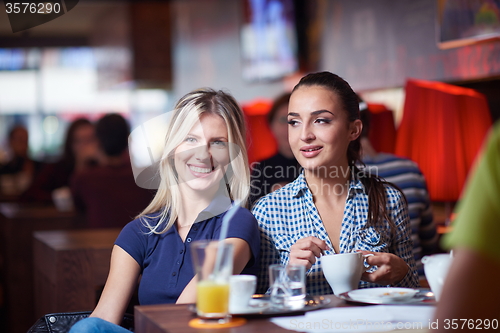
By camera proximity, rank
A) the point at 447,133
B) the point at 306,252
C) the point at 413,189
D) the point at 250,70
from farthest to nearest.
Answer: the point at 250,70
the point at 447,133
the point at 413,189
the point at 306,252

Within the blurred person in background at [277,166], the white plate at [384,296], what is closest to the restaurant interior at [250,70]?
the blurred person in background at [277,166]

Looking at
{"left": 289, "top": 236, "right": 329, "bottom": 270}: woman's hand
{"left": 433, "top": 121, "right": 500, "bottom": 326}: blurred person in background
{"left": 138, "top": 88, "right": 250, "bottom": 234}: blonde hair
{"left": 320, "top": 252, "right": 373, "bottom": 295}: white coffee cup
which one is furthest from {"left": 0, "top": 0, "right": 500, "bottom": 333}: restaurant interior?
Answer: {"left": 433, "top": 121, "right": 500, "bottom": 326}: blurred person in background

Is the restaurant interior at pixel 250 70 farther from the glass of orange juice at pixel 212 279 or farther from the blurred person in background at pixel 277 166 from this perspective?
the glass of orange juice at pixel 212 279

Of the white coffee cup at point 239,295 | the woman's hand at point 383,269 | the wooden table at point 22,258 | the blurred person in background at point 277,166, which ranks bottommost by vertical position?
the wooden table at point 22,258

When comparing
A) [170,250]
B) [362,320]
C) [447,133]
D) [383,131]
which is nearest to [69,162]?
[383,131]

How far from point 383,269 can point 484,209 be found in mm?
823

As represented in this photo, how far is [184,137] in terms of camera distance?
1687 mm

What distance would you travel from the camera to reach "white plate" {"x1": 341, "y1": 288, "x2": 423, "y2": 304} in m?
1.16

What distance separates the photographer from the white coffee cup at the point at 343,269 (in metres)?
1.32

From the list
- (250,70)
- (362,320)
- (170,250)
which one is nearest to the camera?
(362,320)

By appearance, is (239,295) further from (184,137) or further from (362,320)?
(184,137)

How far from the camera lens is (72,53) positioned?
9414 mm

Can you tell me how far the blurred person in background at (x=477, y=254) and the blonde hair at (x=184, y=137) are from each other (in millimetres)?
1024

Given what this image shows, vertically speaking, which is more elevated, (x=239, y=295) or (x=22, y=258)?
(x=239, y=295)
